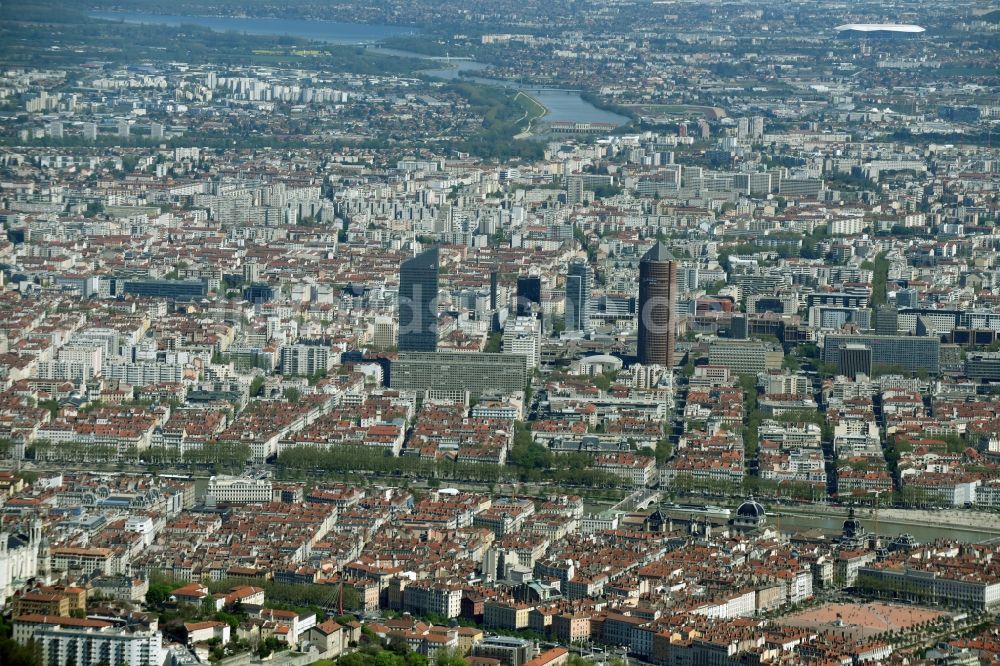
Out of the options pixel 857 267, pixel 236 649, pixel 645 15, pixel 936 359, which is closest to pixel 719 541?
pixel 236 649

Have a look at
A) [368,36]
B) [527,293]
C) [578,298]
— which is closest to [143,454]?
[578,298]

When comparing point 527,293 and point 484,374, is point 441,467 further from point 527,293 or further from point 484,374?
point 527,293

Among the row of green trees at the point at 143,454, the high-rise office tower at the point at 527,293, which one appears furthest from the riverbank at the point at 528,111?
the row of green trees at the point at 143,454

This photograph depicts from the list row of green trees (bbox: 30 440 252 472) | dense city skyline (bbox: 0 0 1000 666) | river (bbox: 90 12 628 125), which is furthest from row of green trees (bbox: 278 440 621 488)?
river (bbox: 90 12 628 125)

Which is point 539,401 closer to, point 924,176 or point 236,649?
point 236,649

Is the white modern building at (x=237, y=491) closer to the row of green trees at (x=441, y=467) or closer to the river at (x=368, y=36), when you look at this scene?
the row of green trees at (x=441, y=467)

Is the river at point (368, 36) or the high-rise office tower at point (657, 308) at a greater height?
the river at point (368, 36)
